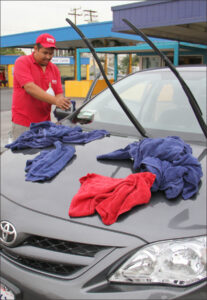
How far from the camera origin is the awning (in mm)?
8320

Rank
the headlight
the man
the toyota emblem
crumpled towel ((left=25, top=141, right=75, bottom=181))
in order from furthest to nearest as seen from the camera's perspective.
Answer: the man
crumpled towel ((left=25, top=141, right=75, bottom=181))
the toyota emblem
the headlight

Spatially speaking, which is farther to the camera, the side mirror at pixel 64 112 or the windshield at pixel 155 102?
the side mirror at pixel 64 112

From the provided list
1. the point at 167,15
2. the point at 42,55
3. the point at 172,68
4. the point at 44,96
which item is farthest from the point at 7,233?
the point at 167,15

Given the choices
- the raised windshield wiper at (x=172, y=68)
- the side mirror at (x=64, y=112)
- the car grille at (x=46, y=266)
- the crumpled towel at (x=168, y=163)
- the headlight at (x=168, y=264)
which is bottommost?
the car grille at (x=46, y=266)

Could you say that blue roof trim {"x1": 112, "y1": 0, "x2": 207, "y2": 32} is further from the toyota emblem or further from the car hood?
the toyota emblem

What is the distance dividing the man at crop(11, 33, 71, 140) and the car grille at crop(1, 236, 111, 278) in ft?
6.30

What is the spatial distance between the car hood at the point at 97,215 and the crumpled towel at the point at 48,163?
0.03 m

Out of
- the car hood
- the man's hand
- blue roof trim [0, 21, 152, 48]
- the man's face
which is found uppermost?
blue roof trim [0, 21, 152, 48]

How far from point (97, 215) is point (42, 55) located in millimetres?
2410

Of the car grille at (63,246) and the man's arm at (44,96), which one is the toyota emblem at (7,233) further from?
the man's arm at (44,96)

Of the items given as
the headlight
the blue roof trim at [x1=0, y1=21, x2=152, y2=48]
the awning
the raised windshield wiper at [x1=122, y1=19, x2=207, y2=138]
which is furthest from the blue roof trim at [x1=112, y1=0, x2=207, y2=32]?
the blue roof trim at [x1=0, y1=21, x2=152, y2=48]

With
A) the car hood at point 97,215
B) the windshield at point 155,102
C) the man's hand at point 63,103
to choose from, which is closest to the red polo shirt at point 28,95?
the man's hand at point 63,103

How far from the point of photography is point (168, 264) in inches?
54.1

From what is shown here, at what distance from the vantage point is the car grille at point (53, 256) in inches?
57.3
